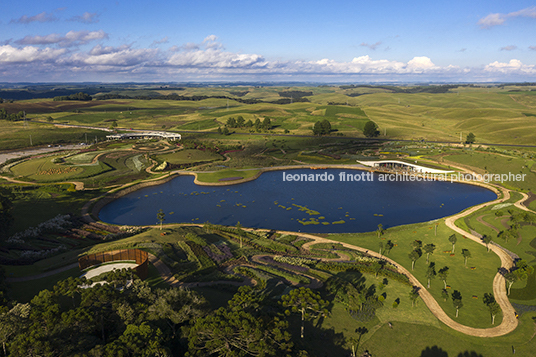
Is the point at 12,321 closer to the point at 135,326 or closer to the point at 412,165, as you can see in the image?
the point at 135,326

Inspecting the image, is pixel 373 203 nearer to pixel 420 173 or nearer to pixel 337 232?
pixel 337 232

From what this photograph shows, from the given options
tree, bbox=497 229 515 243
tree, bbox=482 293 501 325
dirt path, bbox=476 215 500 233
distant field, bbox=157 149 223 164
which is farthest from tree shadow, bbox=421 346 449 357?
distant field, bbox=157 149 223 164

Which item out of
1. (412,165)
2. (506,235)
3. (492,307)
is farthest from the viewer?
(412,165)

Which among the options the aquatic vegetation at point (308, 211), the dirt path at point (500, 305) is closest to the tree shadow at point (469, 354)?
the dirt path at point (500, 305)

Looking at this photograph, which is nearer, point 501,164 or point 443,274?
point 443,274

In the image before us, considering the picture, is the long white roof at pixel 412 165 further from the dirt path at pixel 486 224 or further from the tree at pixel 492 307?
the tree at pixel 492 307

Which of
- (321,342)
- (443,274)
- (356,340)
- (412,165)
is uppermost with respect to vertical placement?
(412,165)

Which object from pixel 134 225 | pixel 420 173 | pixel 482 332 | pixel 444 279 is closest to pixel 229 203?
pixel 134 225

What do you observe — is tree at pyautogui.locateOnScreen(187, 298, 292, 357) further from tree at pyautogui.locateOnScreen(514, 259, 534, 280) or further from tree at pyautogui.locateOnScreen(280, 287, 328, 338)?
tree at pyautogui.locateOnScreen(514, 259, 534, 280)

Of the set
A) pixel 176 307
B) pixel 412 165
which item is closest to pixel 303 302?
pixel 176 307
